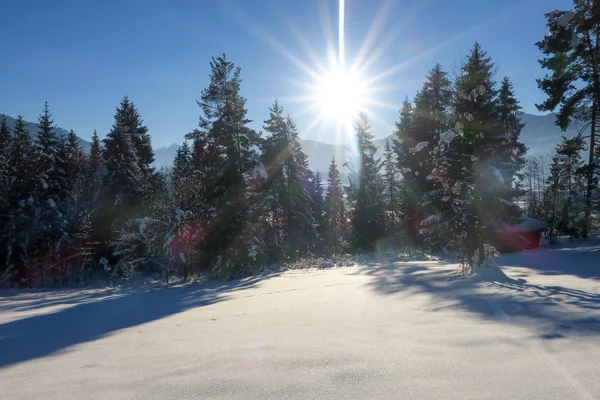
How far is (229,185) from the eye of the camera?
21281mm

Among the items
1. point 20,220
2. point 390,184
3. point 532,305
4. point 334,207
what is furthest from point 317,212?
point 532,305

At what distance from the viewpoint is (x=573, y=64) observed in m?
18.2

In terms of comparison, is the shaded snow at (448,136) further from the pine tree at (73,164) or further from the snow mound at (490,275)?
the pine tree at (73,164)

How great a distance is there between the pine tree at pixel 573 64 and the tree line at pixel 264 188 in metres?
0.07

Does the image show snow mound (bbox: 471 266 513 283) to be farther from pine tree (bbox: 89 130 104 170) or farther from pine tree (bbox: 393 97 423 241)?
pine tree (bbox: 89 130 104 170)

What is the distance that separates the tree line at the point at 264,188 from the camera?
1439 centimetres

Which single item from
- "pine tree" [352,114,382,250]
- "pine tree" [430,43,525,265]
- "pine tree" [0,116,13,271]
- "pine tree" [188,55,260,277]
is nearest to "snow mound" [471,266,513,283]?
"pine tree" [430,43,525,265]

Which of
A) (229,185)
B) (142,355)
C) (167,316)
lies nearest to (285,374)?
(142,355)

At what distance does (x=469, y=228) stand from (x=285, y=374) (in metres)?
12.1

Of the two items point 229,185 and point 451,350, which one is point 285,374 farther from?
point 229,185

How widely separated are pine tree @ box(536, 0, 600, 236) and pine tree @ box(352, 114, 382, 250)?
54.3 ft

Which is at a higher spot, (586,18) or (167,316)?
(586,18)

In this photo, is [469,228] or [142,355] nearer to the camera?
[142,355]

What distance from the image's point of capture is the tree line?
14.4 meters
